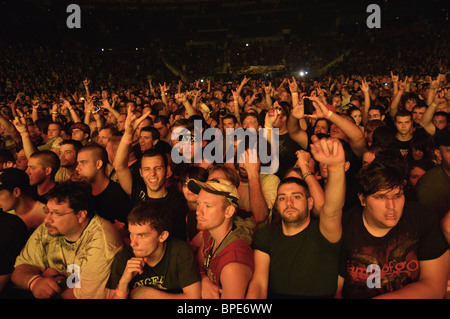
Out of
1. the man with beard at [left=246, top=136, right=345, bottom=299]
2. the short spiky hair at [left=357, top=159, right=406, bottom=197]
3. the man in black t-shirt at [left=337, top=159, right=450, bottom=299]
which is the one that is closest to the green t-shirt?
the man with beard at [left=246, top=136, right=345, bottom=299]

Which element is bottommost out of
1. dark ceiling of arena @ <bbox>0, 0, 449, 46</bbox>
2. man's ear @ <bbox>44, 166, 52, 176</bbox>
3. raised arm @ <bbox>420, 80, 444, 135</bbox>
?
man's ear @ <bbox>44, 166, 52, 176</bbox>

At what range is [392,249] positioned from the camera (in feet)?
6.77

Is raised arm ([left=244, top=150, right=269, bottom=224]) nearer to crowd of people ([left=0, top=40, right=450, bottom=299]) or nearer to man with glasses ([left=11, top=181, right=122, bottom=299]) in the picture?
crowd of people ([left=0, top=40, right=450, bottom=299])

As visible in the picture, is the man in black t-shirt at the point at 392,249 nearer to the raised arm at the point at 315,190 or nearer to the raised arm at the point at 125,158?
the raised arm at the point at 315,190

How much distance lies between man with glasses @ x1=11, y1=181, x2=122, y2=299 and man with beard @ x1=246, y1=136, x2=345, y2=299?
107cm

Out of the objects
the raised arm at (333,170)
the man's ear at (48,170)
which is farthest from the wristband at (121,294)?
the man's ear at (48,170)

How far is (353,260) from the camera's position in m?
2.12

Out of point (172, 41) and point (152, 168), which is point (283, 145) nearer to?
point (152, 168)

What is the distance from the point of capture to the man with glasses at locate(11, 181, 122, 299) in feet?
7.68

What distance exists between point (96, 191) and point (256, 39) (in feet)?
94.3

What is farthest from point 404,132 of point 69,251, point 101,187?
point 69,251

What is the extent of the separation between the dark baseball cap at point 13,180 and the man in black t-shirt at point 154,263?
4.19 feet

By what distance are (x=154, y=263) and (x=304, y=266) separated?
1.00 metres

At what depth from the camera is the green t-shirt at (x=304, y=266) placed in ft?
7.07
